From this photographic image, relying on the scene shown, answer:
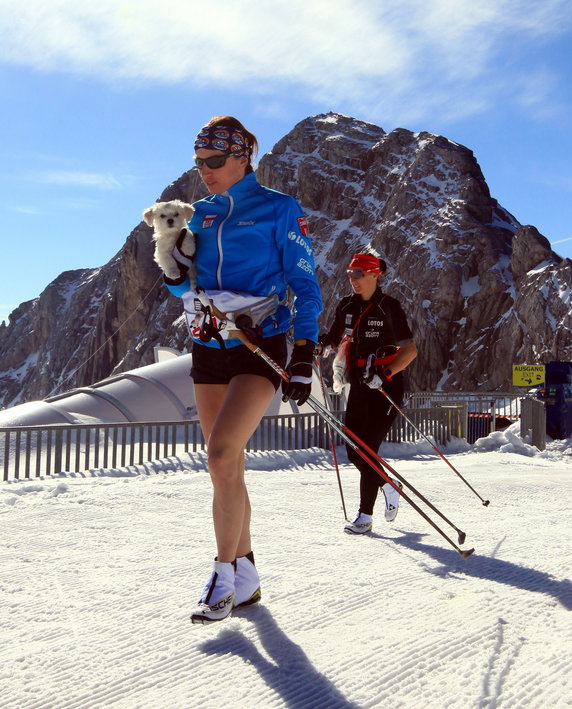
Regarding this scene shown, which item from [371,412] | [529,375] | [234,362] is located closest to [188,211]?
[234,362]

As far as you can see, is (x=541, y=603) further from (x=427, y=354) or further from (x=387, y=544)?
(x=427, y=354)

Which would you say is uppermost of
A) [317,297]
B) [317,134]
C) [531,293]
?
[317,134]

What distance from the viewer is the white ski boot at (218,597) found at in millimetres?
2838

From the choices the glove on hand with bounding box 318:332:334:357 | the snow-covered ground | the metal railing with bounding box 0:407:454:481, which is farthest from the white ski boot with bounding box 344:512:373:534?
the metal railing with bounding box 0:407:454:481

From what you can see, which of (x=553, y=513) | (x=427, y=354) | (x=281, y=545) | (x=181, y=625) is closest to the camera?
(x=181, y=625)

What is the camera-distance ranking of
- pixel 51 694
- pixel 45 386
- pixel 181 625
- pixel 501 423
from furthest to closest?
pixel 45 386 < pixel 501 423 < pixel 181 625 < pixel 51 694

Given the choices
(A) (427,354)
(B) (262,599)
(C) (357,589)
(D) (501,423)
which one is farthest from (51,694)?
(A) (427,354)

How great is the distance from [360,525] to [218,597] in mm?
2203

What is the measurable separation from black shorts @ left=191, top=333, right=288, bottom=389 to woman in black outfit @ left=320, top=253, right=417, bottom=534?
216cm

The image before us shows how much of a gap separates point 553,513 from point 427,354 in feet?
197

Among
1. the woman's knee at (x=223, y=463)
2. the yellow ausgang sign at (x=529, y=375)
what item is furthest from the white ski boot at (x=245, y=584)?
the yellow ausgang sign at (x=529, y=375)

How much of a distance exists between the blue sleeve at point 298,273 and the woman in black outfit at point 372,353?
2.15 metres

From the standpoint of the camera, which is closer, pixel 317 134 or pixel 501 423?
pixel 501 423

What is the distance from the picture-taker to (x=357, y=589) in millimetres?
3412
